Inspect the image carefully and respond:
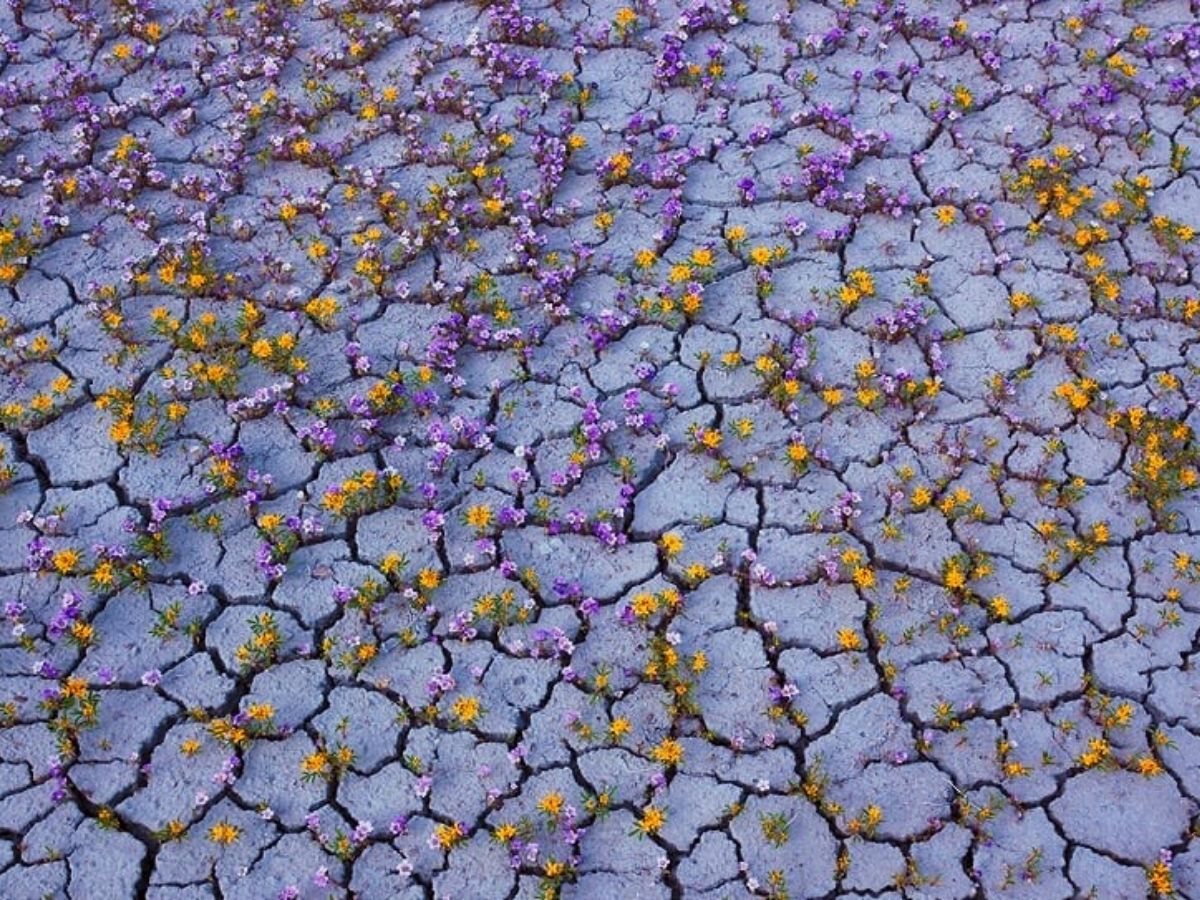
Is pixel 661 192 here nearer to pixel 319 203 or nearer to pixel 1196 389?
pixel 319 203

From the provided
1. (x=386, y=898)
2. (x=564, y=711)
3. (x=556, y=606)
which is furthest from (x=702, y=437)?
(x=386, y=898)

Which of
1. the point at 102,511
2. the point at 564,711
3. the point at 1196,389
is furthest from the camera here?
the point at 1196,389

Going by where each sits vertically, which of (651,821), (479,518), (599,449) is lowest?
(651,821)

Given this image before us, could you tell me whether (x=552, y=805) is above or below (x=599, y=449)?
below

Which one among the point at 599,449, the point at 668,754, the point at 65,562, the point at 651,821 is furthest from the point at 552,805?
the point at 65,562

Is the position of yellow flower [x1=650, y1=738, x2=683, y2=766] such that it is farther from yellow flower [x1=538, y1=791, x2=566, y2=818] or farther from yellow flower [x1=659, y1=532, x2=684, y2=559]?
yellow flower [x1=659, y1=532, x2=684, y2=559]

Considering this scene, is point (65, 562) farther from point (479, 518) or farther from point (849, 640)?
point (849, 640)

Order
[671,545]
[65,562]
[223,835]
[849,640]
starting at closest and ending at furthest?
[223,835] < [849,640] < [65,562] < [671,545]

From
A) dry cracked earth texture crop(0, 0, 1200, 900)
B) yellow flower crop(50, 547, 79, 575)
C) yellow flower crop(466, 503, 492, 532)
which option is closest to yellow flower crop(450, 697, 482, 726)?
dry cracked earth texture crop(0, 0, 1200, 900)
